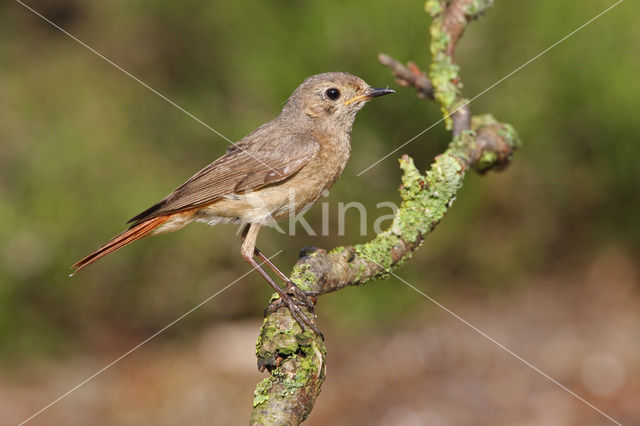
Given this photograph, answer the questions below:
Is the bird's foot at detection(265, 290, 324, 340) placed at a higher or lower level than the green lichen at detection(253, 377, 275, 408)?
higher

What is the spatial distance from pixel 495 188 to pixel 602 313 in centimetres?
160

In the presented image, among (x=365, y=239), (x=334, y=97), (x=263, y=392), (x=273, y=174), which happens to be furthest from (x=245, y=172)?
(x=365, y=239)

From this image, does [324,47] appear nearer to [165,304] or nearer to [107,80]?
[165,304]

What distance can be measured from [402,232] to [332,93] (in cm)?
142

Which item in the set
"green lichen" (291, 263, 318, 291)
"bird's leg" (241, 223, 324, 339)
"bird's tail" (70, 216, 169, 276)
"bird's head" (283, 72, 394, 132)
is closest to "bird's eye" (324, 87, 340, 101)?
"bird's head" (283, 72, 394, 132)

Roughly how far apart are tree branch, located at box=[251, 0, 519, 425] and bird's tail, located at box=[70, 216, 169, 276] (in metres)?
1.16

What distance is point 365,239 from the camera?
286 inches

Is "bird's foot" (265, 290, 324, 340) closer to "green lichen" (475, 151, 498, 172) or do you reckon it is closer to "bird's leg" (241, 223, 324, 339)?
"bird's leg" (241, 223, 324, 339)

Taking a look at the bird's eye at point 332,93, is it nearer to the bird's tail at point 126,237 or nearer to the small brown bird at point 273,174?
the small brown bird at point 273,174

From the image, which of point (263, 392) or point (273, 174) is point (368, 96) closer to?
point (273, 174)

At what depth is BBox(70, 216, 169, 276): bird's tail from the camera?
4.46 m

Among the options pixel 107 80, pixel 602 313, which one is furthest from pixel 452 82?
pixel 107 80

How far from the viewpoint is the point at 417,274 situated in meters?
7.62

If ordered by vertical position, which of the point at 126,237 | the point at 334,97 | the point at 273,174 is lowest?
the point at 273,174
